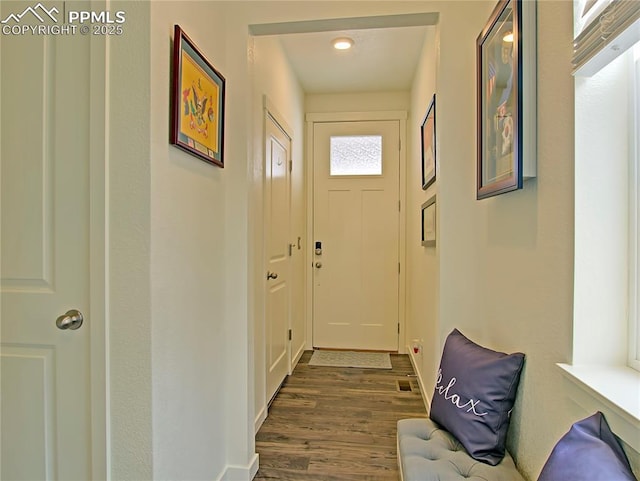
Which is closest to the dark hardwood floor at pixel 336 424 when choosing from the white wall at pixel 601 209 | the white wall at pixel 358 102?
the white wall at pixel 601 209

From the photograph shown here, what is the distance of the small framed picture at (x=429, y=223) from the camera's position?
7.48 ft

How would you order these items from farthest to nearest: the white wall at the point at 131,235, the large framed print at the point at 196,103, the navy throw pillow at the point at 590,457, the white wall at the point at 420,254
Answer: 1. the white wall at the point at 420,254
2. the large framed print at the point at 196,103
3. the white wall at the point at 131,235
4. the navy throw pillow at the point at 590,457

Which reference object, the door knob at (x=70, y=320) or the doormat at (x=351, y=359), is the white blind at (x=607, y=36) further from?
the doormat at (x=351, y=359)

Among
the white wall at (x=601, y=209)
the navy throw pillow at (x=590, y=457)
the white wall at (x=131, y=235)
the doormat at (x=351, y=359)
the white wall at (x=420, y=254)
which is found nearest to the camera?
the navy throw pillow at (x=590, y=457)

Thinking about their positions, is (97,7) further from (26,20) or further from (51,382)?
(51,382)

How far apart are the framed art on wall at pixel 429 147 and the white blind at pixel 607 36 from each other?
4.17ft

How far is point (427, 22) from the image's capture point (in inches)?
70.7

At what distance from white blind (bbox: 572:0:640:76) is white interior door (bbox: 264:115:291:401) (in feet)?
6.04

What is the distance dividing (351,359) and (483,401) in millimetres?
2387

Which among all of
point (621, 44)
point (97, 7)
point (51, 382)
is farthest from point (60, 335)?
point (621, 44)

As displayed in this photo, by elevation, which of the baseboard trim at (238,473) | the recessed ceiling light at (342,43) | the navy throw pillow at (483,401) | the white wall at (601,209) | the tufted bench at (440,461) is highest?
the recessed ceiling light at (342,43)

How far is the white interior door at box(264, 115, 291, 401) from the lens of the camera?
2.58 m

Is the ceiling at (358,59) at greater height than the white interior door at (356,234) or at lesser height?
greater

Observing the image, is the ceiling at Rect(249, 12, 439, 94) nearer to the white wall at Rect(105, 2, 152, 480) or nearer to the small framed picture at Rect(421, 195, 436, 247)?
the small framed picture at Rect(421, 195, 436, 247)
